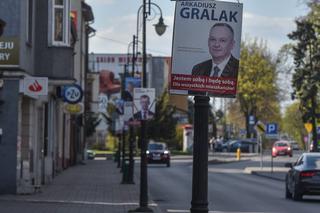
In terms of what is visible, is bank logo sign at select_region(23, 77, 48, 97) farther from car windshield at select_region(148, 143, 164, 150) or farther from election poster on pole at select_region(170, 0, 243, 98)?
car windshield at select_region(148, 143, 164, 150)

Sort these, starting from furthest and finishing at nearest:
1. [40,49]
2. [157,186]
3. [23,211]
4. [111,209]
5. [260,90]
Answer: [260,90], [157,186], [40,49], [111,209], [23,211]

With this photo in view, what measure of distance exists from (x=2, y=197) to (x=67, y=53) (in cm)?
531

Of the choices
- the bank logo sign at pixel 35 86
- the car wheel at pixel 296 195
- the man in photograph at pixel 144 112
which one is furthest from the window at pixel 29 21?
the car wheel at pixel 296 195

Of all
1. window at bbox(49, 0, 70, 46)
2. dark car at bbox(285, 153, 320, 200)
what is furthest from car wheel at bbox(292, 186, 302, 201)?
window at bbox(49, 0, 70, 46)

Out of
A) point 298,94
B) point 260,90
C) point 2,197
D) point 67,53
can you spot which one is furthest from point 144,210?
point 260,90

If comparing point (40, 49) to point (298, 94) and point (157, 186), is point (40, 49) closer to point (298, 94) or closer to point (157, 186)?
point (157, 186)

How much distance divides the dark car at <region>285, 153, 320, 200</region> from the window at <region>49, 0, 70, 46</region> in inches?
311

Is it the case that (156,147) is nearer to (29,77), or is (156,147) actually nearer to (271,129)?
(271,129)

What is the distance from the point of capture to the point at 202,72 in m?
11.3

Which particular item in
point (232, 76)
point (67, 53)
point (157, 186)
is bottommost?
point (157, 186)

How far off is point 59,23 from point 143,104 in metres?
6.93

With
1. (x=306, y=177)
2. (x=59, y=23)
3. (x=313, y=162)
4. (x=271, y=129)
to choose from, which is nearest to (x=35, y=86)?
(x=59, y=23)

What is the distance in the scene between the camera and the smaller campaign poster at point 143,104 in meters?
21.0

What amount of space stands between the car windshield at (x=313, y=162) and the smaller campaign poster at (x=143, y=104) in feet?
22.8
